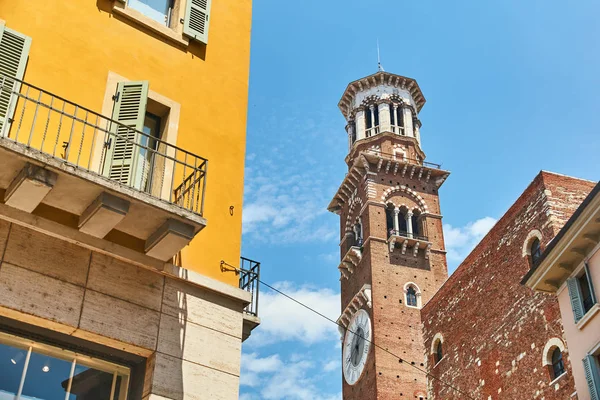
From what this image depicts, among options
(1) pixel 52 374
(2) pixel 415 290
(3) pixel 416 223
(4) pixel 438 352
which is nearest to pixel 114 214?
(1) pixel 52 374

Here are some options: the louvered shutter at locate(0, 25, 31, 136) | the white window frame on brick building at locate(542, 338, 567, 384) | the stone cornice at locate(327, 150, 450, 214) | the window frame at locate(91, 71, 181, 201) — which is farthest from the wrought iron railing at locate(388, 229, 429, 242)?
the louvered shutter at locate(0, 25, 31, 136)

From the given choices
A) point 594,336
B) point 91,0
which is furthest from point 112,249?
point 594,336

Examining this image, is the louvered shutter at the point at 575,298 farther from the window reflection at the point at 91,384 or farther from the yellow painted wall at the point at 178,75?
the window reflection at the point at 91,384

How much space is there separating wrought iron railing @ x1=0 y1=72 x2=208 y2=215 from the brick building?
14.4 m

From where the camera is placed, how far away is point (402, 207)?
42875 mm

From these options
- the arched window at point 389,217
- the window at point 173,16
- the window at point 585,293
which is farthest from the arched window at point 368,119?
the window at point 173,16

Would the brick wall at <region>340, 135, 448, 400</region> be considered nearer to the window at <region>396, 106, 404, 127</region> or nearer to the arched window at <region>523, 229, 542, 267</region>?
the window at <region>396, 106, 404, 127</region>

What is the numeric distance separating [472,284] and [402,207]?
16.3 meters

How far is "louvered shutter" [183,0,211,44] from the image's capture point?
10055mm

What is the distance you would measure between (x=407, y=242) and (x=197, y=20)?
31530mm

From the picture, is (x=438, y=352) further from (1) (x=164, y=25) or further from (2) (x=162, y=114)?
(2) (x=162, y=114)

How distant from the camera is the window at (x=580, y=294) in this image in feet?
48.1

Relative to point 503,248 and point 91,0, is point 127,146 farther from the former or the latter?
point 503,248

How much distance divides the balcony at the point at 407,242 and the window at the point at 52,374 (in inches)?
1320
